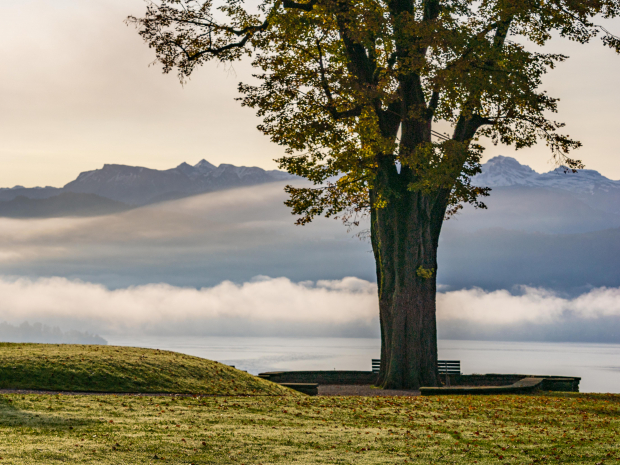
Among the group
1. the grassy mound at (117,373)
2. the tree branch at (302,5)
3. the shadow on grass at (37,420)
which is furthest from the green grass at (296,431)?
the tree branch at (302,5)

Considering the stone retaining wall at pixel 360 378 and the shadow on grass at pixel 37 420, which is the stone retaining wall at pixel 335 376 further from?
the shadow on grass at pixel 37 420

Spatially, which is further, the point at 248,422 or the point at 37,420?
the point at 248,422

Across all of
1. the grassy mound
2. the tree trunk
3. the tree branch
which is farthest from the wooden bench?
the tree branch

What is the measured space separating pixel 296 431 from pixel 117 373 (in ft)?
25.4

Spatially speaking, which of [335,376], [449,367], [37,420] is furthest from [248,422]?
[449,367]

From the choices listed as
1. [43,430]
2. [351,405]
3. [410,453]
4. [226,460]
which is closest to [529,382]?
[351,405]

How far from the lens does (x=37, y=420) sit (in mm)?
11711

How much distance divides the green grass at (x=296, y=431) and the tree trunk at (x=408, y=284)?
625 centimetres

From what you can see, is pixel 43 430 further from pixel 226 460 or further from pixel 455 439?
pixel 455 439

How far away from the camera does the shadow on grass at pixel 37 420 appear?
11.3 metres

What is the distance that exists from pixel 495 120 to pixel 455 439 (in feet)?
51.1

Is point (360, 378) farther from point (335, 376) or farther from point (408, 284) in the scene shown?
point (408, 284)

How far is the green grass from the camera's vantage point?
32.0ft

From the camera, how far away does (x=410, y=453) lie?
10.4 metres
